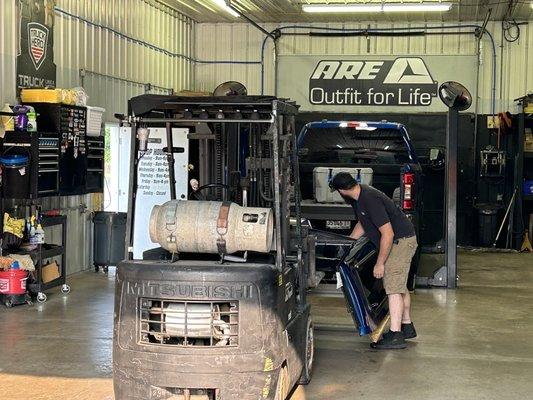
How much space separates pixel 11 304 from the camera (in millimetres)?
8891

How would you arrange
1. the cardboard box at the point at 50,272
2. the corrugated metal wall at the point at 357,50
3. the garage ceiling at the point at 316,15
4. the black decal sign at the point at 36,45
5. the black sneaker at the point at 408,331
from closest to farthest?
1. the black sneaker at the point at 408,331
2. the cardboard box at the point at 50,272
3. the black decal sign at the point at 36,45
4. the garage ceiling at the point at 316,15
5. the corrugated metal wall at the point at 357,50

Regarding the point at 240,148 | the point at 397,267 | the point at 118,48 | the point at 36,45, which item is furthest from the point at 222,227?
the point at 118,48

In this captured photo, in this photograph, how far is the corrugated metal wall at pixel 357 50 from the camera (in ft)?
51.6

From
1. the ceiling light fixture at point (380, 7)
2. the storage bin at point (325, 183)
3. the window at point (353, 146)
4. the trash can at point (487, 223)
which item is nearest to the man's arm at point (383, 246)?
the storage bin at point (325, 183)

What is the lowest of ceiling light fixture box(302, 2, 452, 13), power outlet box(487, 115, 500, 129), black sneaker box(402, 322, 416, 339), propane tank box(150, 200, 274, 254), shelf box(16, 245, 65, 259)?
black sneaker box(402, 322, 416, 339)

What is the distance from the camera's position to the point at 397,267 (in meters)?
7.11

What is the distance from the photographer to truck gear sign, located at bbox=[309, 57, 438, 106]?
15898 mm

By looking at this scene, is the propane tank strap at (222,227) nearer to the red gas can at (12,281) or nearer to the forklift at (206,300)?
the forklift at (206,300)

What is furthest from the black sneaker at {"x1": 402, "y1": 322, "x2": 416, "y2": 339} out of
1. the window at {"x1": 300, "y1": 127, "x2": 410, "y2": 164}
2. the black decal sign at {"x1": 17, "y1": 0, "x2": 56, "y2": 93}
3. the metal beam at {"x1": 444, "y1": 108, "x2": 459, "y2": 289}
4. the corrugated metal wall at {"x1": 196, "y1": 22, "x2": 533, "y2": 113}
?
the corrugated metal wall at {"x1": 196, "y1": 22, "x2": 533, "y2": 113}

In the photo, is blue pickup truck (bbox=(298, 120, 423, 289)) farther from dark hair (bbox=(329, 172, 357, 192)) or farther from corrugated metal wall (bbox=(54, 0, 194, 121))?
corrugated metal wall (bbox=(54, 0, 194, 121))

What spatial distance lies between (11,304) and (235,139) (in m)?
3.71

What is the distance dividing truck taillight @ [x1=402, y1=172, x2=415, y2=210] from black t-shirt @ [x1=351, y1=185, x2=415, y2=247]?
2.39 m

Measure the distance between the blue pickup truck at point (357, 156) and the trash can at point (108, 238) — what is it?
108 inches

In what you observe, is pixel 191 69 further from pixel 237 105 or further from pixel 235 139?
pixel 237 105
